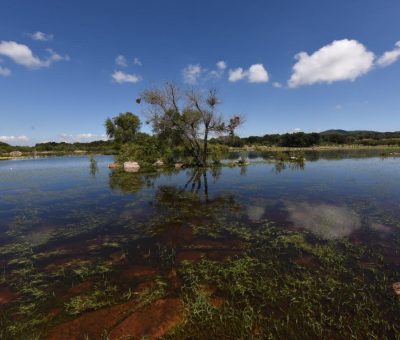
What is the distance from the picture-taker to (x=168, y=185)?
2233cm

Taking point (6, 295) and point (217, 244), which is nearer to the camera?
point (6, 295)

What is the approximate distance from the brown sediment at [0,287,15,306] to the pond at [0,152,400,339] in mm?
40

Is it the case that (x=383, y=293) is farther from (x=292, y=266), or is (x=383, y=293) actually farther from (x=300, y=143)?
(x=300, y=143)

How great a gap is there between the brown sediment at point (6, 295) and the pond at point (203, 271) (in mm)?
40

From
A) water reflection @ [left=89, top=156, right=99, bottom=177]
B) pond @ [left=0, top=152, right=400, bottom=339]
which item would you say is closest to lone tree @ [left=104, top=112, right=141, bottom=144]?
water reflection @ [left=89, top=156, right=99, bottom=177]

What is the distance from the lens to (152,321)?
5.04 m

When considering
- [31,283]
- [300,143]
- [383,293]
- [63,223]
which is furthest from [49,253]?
[300,143]

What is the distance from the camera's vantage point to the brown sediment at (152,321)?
15.4 ft

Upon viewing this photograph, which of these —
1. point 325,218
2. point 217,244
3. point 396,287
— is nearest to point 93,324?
point 217,244

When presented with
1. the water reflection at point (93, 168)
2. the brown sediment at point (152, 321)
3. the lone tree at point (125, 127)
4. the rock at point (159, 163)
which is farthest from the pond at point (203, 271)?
the lone tree at point (125, 127)

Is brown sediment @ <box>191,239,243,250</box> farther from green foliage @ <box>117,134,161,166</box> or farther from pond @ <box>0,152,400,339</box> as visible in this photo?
green foliage @ <box>117,134,161,166</box>

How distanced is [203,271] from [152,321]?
2.21 metres

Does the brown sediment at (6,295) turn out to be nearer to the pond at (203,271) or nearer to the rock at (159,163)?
the pond at (203,271)

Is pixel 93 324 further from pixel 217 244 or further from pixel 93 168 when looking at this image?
pixel 93 168
